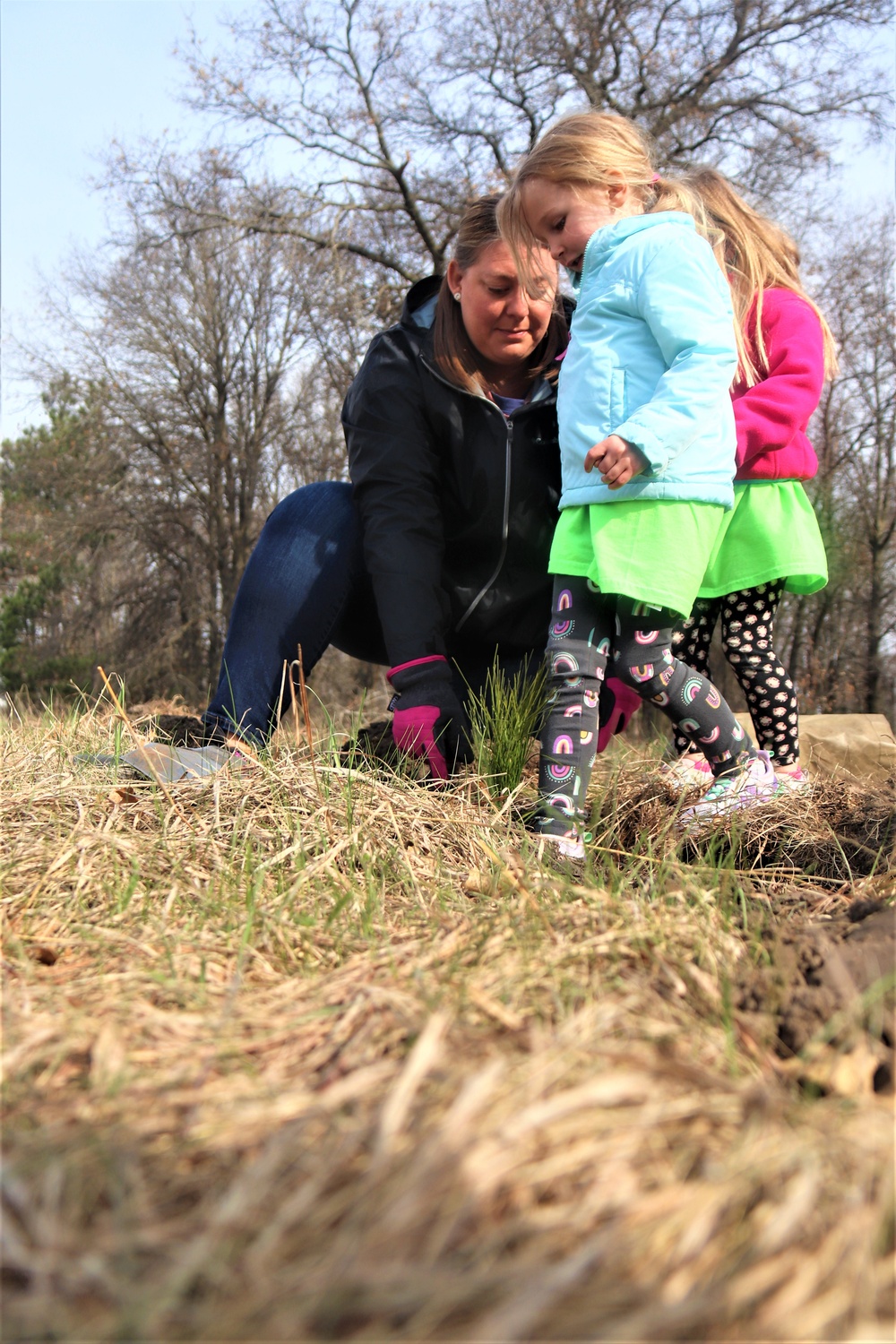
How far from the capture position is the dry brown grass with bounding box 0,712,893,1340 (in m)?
0.58

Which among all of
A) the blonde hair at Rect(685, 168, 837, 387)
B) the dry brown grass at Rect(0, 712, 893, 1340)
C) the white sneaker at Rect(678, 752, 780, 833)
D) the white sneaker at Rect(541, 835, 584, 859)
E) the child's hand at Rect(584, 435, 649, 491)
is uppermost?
the blonde hair at Rect(685, 168, 837, 387)

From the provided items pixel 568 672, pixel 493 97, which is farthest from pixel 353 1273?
pixel 493 97

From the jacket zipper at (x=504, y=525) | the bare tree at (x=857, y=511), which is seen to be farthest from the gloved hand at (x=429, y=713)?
the bare tree at (x=857, y=511)

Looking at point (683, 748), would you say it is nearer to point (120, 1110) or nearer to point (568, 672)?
point (568, 672)

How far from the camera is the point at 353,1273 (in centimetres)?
58

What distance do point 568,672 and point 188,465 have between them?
15.0 meters

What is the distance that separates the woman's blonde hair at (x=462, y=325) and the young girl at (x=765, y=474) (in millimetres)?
633

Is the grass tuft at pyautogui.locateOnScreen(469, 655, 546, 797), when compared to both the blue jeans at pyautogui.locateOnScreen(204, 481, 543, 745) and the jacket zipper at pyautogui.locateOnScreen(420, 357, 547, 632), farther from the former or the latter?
the jacket zipper at pyautogui.locateOnScreen(420, 357, 547, 632)

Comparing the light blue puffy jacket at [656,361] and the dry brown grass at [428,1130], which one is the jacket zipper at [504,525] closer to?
the light blue puffy jacket at [656,361]

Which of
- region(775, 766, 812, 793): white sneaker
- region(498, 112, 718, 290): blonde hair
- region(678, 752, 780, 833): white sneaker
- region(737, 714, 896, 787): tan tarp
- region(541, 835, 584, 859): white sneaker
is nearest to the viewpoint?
region(541, 835, 584, 859): white sneaker

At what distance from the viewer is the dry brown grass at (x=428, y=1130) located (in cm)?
58

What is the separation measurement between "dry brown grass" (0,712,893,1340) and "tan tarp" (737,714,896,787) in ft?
7.82

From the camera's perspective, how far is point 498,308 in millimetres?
2529

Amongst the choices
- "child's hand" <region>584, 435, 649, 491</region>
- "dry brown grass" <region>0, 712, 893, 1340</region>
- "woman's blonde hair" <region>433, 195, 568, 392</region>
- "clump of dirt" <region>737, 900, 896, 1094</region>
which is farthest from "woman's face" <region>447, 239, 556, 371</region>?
"clump of dirt" <region>737, 900, 896, 1094</region>
